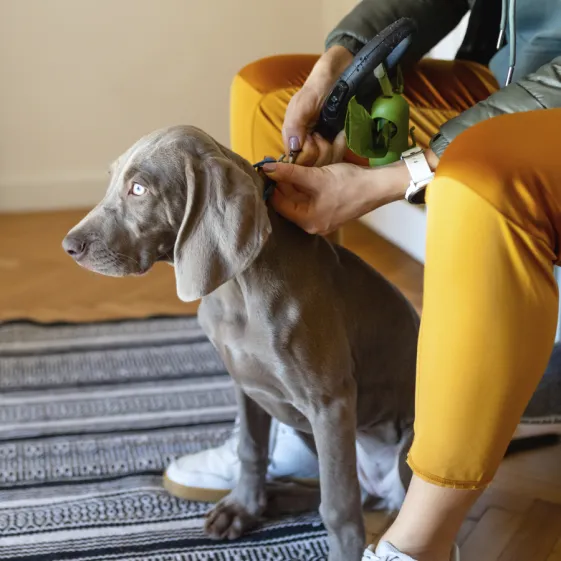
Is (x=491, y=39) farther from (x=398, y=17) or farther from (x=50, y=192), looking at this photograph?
(x=50, y=192)

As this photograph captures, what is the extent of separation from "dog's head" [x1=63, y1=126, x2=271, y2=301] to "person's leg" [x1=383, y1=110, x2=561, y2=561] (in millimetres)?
215

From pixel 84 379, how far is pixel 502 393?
109cm

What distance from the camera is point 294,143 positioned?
43.6 inches

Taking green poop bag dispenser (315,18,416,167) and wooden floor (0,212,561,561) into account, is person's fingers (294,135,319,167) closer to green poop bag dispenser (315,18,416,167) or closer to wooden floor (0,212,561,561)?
green poop bag dispenser (315,18,416,167)

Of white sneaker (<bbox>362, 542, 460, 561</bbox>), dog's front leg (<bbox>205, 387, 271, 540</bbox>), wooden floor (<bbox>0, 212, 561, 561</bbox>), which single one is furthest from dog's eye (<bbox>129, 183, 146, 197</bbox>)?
wooden floor (<bbox>0, 212, 561, 561</bbox>)

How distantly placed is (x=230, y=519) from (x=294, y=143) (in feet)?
1.91

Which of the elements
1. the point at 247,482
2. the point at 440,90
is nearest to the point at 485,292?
the point at 247,482

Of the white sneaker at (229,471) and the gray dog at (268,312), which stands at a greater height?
the gray dog at (268,312)

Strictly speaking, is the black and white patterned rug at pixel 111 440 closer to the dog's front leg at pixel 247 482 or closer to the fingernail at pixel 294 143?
the dog's front leg at pixel 247 482

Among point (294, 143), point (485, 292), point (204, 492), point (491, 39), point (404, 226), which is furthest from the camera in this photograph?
point (404, 226)

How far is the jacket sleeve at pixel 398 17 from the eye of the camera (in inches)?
51.4

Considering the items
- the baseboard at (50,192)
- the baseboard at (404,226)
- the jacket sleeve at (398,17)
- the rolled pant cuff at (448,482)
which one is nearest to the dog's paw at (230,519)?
the rolled pant cuff at (448,482)

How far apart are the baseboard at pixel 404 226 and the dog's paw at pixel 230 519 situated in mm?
1198

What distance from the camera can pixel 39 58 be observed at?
2.81m
